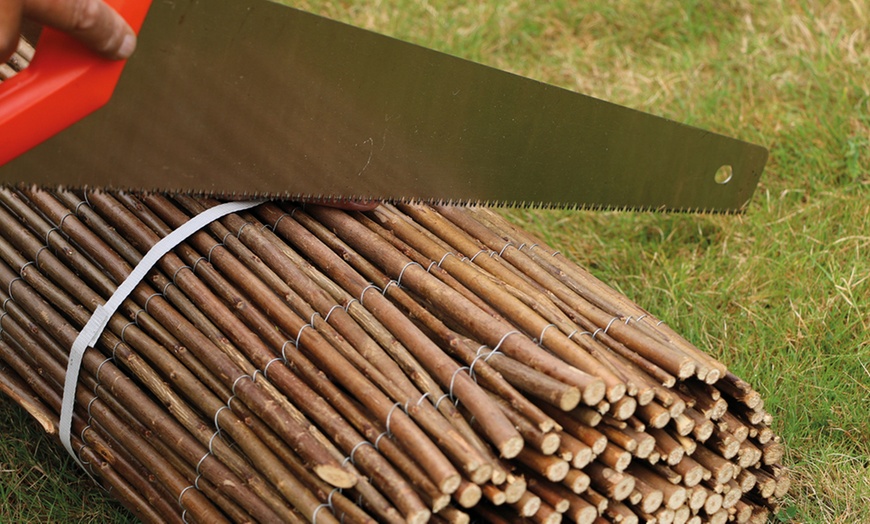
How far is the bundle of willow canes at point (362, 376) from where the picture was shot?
2.28 m

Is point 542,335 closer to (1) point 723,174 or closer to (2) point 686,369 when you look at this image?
(2) point 686,369

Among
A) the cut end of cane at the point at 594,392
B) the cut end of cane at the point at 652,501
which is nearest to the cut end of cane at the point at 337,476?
Result: the cut end of cane at the point at 594,392

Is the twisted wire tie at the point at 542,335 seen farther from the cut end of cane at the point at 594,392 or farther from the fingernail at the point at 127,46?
the fingernail at the point at 127,46

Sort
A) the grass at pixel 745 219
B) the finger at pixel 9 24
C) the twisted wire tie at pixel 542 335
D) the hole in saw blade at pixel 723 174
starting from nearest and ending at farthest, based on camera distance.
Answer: the finger at pixel 9 24 → the twisted wire tie at pixel 542 335 → the grass at pixel 745 219 → the hole in saw blade at pixel 723 174

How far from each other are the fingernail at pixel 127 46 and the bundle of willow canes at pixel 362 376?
1.93 ft

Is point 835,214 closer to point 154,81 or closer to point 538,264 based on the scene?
point 538,264

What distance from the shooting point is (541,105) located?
2.95 m

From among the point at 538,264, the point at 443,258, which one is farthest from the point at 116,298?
the point at 538,264

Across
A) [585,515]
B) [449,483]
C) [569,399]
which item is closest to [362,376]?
[449,483]

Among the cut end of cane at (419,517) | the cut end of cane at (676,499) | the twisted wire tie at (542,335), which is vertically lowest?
the cut end of cane at (419,517)

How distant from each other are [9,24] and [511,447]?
138cm

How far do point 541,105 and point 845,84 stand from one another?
2.12 metres

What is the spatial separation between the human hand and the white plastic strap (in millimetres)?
571

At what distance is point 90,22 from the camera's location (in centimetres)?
218
